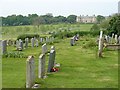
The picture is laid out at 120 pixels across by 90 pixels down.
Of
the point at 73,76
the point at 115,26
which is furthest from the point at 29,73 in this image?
the point at 115,26

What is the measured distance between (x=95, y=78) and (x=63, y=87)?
9.21ft

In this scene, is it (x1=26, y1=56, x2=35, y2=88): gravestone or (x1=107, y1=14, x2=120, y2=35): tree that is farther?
(x1=107, y1=14, x2=120, y2=35): tree

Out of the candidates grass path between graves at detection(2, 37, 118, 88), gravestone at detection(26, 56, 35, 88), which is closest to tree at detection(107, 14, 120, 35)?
grass path between graves at detection(2, 37, 118, 88)

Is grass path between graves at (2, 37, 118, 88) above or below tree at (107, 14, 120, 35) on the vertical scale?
below

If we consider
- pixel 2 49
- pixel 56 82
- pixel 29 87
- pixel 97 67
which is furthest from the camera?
pixel 2 49

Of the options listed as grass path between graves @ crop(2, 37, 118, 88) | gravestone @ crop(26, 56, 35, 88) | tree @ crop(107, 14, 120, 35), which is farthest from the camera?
tree @ crop(107, 14, 120, 35)

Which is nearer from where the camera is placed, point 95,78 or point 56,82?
point 56,82

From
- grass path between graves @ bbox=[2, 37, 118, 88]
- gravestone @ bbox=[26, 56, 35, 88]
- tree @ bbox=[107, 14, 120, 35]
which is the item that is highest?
tree @ bbox=[107, 14, 120, 35]

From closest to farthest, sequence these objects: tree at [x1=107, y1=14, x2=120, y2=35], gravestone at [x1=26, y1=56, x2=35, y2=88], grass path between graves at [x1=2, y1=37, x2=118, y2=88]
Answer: gravestone at [x1=26, y1=56, x2=35, y2=88]
grass path between graves at [x1=2, y1=37, x2=118, y2=88]
tree at [x1=107, y1=14, x2=120, y2=35]

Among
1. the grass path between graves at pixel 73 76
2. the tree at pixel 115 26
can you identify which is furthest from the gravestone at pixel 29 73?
the tree at pixel 115 26

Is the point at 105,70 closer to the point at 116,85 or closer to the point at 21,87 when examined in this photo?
the point at 116,85

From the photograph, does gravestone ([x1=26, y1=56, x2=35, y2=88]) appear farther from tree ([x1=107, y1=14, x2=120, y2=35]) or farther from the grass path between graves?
tree ([x1=107, y1=14, x2=120, y2=35])

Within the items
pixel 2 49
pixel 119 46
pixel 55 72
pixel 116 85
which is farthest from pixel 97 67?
pixel 119 46

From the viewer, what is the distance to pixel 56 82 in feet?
45.8
